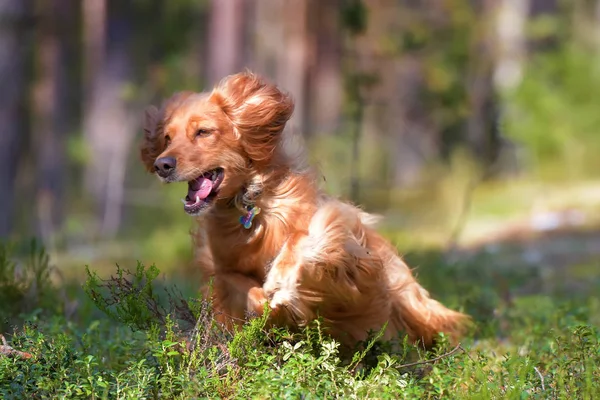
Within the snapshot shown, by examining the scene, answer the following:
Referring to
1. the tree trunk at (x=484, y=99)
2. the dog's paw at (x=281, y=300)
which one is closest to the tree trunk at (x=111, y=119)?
the tree trunk at (x=484, y=99)

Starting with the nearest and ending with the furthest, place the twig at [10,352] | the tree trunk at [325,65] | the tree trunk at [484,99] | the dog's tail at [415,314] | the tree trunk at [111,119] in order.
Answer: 1. the twig at [10,352]
2. the dog's tail at [415,314]
3. the tree trunk at [484,99]
4. the tree trunk at [111,119]
5. the tree trunk at [325,65]

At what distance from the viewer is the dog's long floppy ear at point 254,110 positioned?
506 cm

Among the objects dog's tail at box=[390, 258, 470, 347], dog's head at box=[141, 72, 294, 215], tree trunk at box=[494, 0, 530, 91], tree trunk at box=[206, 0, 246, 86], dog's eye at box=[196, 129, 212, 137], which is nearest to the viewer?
dog's head at box=[141, 72, 294, 215]

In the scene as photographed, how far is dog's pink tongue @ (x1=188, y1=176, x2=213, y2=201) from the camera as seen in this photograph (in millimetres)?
4910

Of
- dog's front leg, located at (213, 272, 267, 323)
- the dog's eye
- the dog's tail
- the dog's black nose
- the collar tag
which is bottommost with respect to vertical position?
the dog's tail

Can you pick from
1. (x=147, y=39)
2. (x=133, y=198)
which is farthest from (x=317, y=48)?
(x=133, y=198)

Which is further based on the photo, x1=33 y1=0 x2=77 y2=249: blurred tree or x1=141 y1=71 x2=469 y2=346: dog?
x1=33 y1=0 x2=77 y2=249: blurred tree

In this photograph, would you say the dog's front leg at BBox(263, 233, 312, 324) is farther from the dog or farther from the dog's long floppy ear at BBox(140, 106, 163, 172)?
the dog's long floppy ear at BBox(140, 106, 163, 172)

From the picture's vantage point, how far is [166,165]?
4.77 m

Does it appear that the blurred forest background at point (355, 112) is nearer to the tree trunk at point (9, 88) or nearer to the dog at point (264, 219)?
the tree trunk at point (9, 88)

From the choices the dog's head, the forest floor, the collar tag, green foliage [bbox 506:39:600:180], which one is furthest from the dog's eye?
green foliage [bbox 506:39:600:180]

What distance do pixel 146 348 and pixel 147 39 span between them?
67.9 ft

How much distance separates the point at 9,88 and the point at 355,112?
22.9ft

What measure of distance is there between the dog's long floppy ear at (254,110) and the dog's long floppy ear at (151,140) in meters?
0.42
